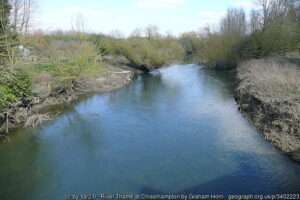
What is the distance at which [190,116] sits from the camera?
1788cm

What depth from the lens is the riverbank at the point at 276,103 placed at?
1292cm

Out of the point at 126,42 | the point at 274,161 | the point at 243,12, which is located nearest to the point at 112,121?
the point at 274,161

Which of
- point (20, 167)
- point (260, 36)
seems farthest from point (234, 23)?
point (20, 167)

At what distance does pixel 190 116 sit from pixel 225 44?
2414 centimetres

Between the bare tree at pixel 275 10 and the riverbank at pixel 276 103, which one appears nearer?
the riverbank at pixel 276 103

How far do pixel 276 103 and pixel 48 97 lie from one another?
1576 centimetres

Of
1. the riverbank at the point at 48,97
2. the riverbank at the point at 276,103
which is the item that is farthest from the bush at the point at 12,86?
the riverbank at the point at 276,103

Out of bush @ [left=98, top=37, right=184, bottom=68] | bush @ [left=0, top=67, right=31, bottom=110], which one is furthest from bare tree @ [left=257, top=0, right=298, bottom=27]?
bush @ [left=0, top=67, right=31, bottom=110]

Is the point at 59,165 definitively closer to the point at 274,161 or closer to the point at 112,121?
the point at 112,121

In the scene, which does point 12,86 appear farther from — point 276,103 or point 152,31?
point 152,31

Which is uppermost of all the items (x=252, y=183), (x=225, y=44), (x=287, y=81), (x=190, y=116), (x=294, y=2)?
(x=294, y=2)

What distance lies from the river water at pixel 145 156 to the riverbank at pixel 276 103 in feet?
2.02

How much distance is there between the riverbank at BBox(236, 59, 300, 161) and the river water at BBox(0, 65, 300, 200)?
0.62m

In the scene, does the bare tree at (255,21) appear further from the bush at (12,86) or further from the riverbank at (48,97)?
the bush at (12,86)
